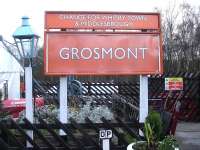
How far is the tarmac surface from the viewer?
505 inches

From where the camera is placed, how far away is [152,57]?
1166 centimetres

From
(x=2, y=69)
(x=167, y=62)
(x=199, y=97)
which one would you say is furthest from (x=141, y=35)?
(x=167, y=62)

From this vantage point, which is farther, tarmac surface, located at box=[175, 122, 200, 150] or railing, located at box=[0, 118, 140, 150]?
tarmac surface, located at box=[175, 122, 200, 150]

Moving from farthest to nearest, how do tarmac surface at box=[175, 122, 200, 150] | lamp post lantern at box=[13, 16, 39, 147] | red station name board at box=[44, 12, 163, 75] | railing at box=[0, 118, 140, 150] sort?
tarmac surface at box=[175, 122, 200, 150] < red station name board at box=[44, 12, 163, 75] < lamp post lantern at box=[13, 16, 39, 147] < railing at box=[0, 118, 140, 150]

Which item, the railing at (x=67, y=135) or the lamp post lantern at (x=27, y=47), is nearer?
the railing at (x=67, y=135)

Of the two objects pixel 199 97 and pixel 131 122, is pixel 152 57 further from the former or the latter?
pixel 199 97

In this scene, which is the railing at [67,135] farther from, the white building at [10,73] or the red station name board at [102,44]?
the white building at [10,73]

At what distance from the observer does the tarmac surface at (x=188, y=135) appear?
1284 cm

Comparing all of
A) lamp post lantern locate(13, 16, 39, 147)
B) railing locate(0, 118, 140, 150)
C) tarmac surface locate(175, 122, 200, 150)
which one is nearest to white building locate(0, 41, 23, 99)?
tarmac surface locate(175, 122, 200, 150)

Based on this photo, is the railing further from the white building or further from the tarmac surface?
the white building

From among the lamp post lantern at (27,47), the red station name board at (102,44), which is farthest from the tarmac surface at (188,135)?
the lamp post lantern at (27,47)

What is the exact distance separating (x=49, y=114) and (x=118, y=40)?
3120mm

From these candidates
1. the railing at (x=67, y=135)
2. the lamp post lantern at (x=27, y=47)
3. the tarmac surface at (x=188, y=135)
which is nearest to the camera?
the railing at (x=67, y=135)

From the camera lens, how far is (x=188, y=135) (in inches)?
599
